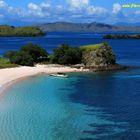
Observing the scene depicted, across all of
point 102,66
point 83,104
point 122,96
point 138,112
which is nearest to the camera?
point 138,112

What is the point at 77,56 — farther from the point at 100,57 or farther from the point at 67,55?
the point at 100,57

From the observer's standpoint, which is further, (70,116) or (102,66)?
(102,66)

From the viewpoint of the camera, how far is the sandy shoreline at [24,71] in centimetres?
8434

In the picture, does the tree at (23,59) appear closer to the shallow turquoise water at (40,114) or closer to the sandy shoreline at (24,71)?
the sandy shoreline at (24,71)

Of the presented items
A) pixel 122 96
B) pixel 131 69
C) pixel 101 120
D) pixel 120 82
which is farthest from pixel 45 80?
pixel 101 120

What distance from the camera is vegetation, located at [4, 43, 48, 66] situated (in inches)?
4195

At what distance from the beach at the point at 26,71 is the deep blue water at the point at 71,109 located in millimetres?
3523

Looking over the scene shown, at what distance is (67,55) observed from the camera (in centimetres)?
10681

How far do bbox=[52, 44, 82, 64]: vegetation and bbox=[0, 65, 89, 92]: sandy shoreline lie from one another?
3.57 m

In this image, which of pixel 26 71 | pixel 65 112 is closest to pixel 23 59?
pixel 26 71

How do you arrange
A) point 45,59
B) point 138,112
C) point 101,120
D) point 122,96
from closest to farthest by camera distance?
point 101,120, point 138,112, point 122,96, point 45,59

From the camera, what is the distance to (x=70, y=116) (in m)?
53.1

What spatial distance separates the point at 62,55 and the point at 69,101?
45.0 metres

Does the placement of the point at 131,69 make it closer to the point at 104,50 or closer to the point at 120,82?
the point at 104,50
